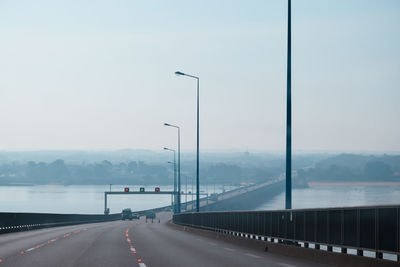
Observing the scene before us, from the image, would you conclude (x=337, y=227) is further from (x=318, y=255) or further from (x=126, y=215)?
(x=126, y=215)

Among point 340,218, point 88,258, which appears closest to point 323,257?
point 340,218

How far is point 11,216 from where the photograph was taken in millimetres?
43938

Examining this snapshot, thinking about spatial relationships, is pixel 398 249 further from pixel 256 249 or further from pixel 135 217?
pixel 135 217

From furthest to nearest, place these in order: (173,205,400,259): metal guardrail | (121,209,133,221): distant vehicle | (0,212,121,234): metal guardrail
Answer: (121,209,133,221): distant vehicle < (0,212,121,234): metal guardrail < (173,205,400,259): metal guardrail

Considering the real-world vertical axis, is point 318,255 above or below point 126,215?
above

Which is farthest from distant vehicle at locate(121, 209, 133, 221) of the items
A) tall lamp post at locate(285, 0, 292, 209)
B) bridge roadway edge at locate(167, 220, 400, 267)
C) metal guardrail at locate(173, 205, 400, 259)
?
tall lamp post at locate(285, 0, 292, 209)

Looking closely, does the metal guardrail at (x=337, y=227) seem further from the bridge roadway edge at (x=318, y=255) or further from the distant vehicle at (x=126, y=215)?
the distant vehicle at (x=126, y=215)

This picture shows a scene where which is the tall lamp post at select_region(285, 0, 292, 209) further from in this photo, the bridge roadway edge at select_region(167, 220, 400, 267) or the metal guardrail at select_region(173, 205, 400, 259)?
the bridge roadway edge at select_region(167, 220, 400, 267)

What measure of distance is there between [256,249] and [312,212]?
5.37 metres

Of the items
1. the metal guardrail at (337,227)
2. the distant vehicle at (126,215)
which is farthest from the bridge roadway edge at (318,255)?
the distant vehicle at (126,215)

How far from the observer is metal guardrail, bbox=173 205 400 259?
14320mm

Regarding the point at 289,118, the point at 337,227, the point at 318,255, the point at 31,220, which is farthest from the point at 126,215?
the point at 337,227

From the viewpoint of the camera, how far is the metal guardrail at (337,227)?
1432cm

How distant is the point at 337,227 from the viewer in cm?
1728
